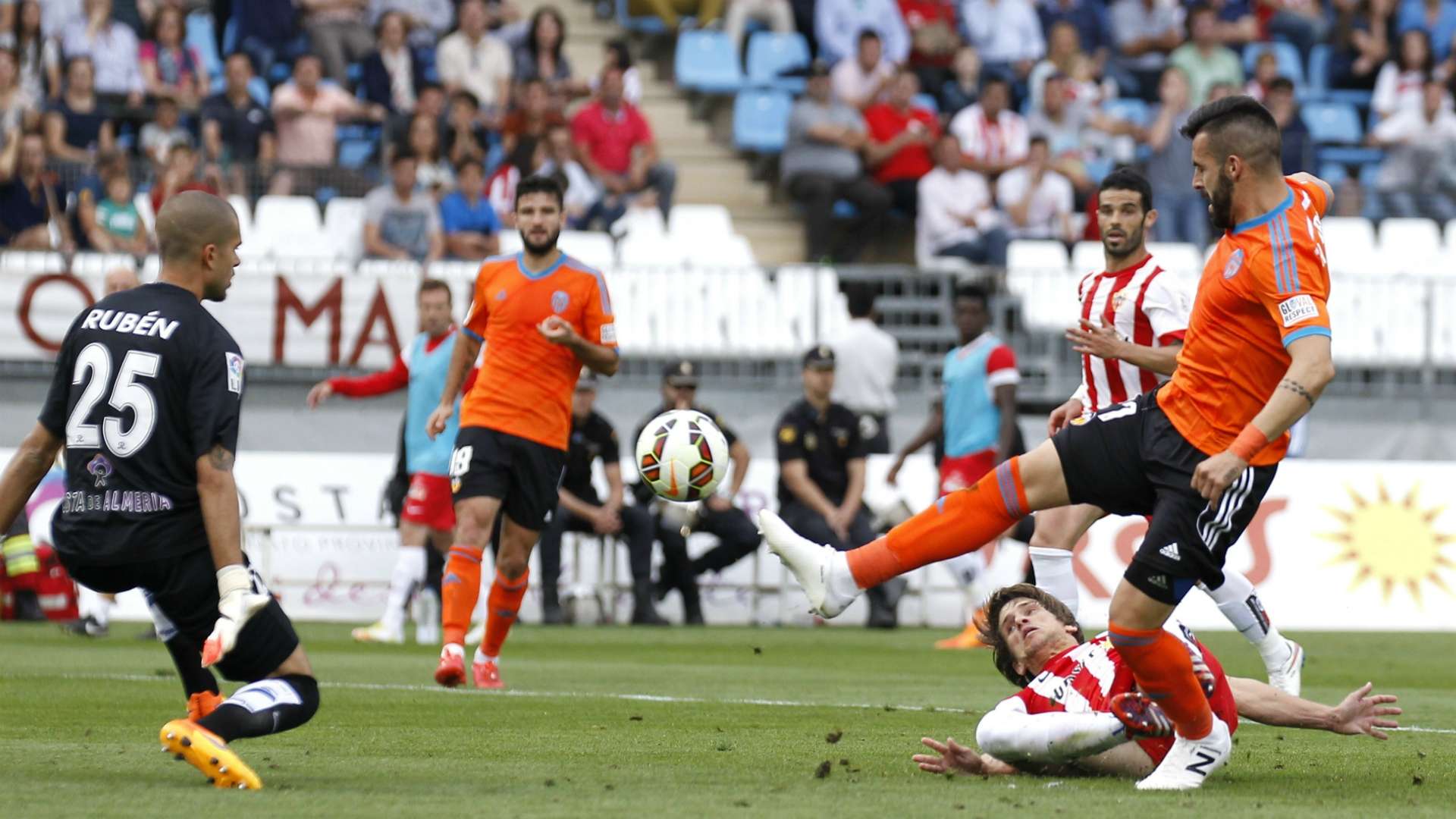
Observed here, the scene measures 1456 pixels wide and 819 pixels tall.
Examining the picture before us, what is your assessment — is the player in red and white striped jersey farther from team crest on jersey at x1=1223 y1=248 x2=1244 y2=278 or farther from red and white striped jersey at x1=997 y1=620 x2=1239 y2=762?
team crest on jersey at x1=1223 y1=248 x2=1244 y2=278

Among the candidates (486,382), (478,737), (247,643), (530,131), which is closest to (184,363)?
(247,643)

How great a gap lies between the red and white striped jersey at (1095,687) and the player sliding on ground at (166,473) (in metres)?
2.23

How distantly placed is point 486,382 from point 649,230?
9.57 m

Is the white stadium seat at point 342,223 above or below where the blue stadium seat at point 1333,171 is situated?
below

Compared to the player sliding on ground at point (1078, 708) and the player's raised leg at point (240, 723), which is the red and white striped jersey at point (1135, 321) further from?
the player's raised leg at point (240, 723)

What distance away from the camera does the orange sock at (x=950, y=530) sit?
6.51 metres

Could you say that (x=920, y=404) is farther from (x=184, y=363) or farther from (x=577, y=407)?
(x=184, y=363)

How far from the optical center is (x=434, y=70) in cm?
2116

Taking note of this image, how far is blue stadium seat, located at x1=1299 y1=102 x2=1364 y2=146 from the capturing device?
75.6 feet

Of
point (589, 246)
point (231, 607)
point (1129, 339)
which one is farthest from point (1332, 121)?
point (231, 607)

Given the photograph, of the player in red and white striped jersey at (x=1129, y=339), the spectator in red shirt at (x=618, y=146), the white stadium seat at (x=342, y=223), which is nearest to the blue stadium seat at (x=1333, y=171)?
the spectator in red shirt at (x=618, y=146)

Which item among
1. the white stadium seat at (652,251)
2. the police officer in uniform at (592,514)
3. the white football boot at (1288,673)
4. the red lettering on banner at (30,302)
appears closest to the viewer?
the white football boot at (1288,673)

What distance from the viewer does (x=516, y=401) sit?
33.5 feet

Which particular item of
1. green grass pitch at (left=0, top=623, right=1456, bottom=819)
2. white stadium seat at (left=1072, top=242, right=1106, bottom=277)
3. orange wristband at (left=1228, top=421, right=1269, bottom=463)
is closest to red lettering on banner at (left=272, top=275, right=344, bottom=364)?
green grass pitch at (left=0, top=623, right=1456, bottom=819)
